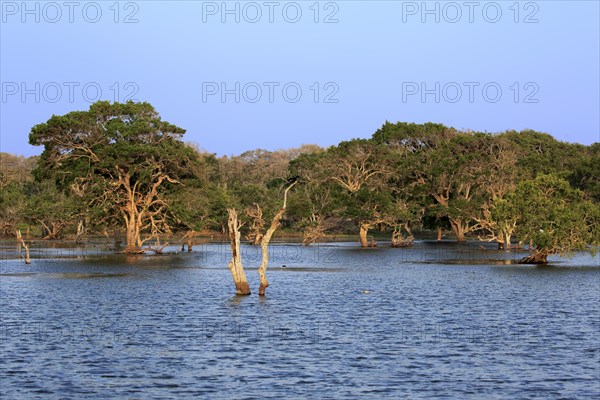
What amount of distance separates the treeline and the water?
41.8ft

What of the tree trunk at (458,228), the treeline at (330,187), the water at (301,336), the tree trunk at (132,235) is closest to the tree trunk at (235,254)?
the water at (301,336)

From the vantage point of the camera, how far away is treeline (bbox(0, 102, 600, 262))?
82.9m

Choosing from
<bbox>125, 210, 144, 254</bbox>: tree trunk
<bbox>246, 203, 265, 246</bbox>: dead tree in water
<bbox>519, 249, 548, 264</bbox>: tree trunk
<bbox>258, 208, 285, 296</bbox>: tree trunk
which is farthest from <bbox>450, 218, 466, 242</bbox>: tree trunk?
<bbox>258, 208, 285, 296</bbox>: tree trunk

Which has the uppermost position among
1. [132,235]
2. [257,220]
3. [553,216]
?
[257,220]

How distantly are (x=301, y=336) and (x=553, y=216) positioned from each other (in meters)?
46.3

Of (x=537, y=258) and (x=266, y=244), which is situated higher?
(x=266, y=244)

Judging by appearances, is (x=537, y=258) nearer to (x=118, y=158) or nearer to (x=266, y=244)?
(x=266, y=244)

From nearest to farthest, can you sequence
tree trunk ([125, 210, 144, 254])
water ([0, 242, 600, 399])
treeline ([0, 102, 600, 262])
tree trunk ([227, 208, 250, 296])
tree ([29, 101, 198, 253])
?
water ([0, 242, 600, 399]) → tree trunk ([227, 208, 250, 296]) → treeline ([0, 102, 600, 262]) → tree ([29, 101, 198, 253]) → tree trunk ([125, 210, 144, 254])

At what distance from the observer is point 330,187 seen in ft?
468

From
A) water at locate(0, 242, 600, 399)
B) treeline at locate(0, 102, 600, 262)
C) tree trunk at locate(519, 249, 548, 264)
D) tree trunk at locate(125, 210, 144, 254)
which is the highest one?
treeline at locate(0, 102, 600, 262)

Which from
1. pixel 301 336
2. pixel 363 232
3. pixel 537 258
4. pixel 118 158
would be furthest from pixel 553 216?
pixel 363 232

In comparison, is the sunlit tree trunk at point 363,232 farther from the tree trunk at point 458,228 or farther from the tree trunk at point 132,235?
the tree trunk at point 132,235

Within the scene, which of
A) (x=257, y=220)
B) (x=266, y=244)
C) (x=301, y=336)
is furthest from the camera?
(x=257, y=220)

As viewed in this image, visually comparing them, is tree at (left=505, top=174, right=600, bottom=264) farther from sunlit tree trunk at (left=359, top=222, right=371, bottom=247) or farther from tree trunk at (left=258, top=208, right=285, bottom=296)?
sunlit tree trunk at (left=359, top=222, right=371, bottom=247)
